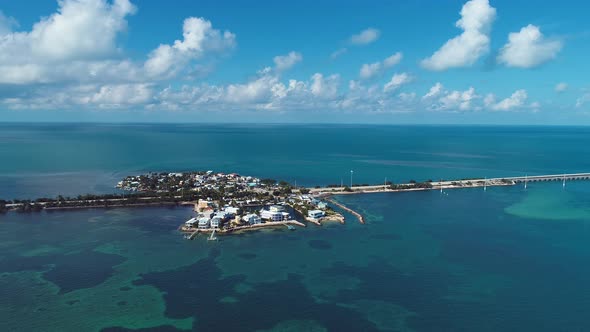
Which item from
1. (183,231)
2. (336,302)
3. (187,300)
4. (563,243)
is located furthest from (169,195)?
(563,243)

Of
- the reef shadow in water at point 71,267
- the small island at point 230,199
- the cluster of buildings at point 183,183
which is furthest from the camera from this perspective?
the cluster of buildings at point 183,183

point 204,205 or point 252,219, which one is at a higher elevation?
point 204,205

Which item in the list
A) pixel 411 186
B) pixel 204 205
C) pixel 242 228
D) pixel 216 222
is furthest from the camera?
pixel 411 186

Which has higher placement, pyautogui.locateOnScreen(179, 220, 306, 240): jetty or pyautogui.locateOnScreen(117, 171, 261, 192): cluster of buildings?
pyautogui.locateOnScreen(117, 171, 261, 192): cluster of buildings

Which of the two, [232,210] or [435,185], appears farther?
[435,185]

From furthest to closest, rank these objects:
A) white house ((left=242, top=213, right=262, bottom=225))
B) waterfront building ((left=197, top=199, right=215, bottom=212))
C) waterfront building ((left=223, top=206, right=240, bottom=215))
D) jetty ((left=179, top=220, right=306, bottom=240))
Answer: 1. waterfront building ((left=197, top=199, right=215, bottom=212))
2. waterfront building ((left=223, top=206, right=240, bottom=215))
3. white house ((left=242, top=213, right=262, bottom=225))
4. jetty ((left=179, top=220, right=306, bottom=240))

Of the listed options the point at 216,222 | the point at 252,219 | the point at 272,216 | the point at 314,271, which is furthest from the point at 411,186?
the point at 314,271

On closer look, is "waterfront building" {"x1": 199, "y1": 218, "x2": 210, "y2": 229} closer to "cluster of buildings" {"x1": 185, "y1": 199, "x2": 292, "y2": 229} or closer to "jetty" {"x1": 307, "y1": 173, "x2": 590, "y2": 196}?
"cluster of buildings" {"x1": 185, "y1": 199, "x2": 292, "y2": 229}

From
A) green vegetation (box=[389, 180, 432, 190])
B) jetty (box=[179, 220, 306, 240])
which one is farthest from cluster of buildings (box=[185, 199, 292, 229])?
green vegetation (box=[389, 180, 432, 190])

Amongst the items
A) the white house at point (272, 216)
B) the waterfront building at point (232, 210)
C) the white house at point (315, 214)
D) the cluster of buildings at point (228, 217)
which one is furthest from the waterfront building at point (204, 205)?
the white house at point (315, 214)

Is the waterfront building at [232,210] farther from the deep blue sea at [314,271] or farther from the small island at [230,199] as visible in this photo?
the deep blue sea at [314,271]

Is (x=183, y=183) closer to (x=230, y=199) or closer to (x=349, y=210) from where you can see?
(x=230, y=199)

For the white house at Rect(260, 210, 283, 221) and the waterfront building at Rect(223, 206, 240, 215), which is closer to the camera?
the white house at Rect(260, 210, 283, 221)
